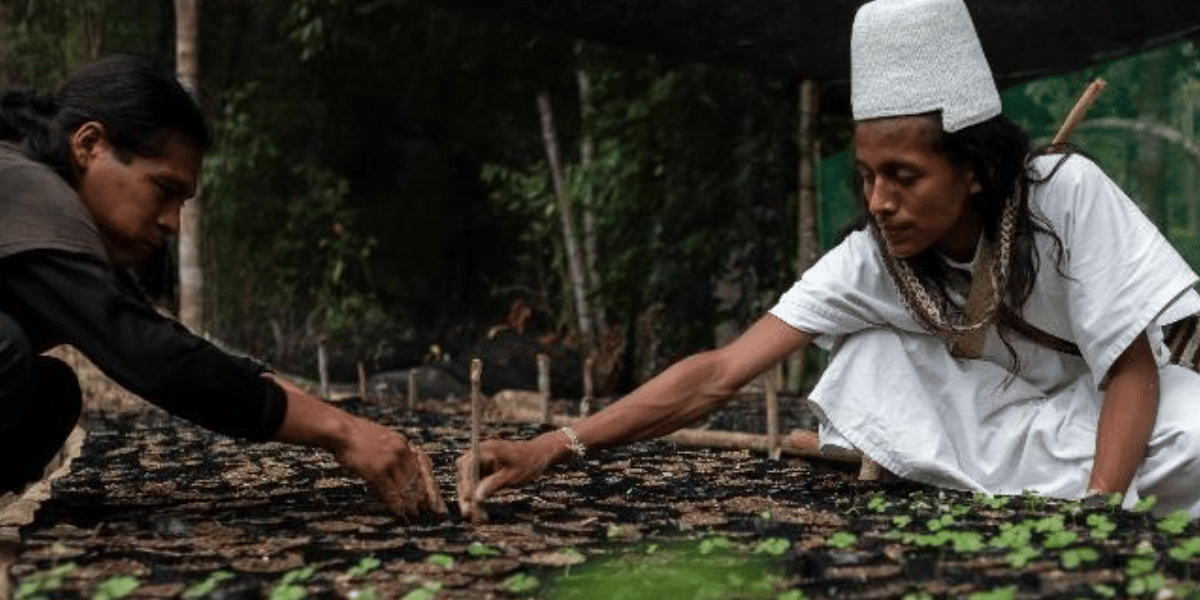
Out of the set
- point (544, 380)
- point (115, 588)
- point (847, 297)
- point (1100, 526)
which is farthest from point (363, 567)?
point (544, 380)

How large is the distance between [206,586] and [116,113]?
1.10 meters

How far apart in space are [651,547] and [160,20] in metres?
10.0

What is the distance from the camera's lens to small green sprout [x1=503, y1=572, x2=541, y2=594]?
7.18ft

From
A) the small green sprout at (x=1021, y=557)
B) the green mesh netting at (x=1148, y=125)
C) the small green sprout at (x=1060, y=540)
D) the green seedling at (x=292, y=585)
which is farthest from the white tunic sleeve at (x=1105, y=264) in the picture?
the green mesh netting at (x=1148, y=125)

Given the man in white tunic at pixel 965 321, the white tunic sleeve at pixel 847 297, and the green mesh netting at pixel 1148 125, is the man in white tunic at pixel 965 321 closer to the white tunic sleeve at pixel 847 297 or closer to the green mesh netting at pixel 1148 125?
the white tunic sleeve at pixel 847 297

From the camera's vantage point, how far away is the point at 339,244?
12188 mm

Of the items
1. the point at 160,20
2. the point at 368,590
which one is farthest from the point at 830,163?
the point at 160,20

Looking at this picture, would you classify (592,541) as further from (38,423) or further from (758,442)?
(758,442)

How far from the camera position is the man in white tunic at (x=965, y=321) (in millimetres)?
2943

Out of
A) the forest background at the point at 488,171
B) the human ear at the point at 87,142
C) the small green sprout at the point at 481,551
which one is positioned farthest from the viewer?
the forest background at the point at 488,171

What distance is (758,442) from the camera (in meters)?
4.47

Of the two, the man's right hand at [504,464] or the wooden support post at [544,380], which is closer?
the man's right hand at [504,464]

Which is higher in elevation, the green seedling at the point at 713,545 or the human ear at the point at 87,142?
the human ear at the point at 87,142

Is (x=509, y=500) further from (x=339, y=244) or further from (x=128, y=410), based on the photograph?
(x=339, y=244)
